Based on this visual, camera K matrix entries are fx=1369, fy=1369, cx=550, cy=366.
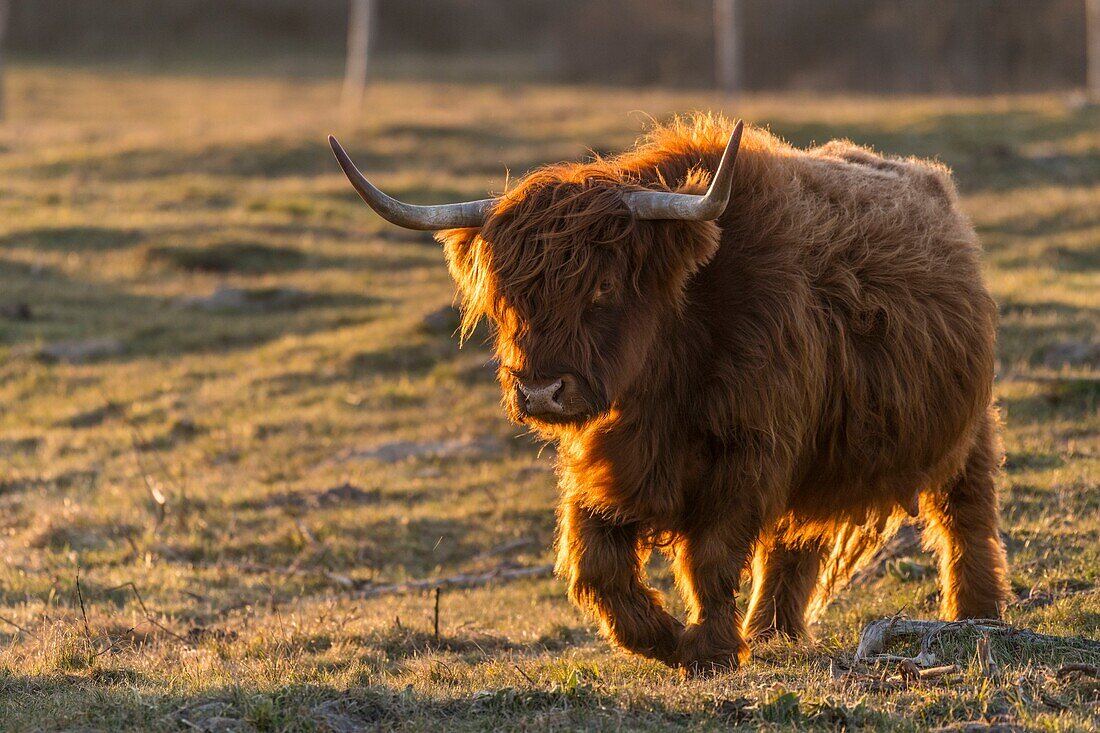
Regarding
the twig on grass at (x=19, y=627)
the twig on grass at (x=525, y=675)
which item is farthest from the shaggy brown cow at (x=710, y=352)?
the twig on grass at (x=19, y=627)

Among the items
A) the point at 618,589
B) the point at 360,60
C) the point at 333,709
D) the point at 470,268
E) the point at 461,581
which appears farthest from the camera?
the point at 360,60

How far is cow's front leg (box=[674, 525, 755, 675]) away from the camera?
20.8 feet

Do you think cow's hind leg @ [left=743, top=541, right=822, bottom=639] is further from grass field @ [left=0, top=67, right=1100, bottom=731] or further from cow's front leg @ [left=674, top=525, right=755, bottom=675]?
cow's front leg @ [left=674, top=525, right=755, bottom=675]

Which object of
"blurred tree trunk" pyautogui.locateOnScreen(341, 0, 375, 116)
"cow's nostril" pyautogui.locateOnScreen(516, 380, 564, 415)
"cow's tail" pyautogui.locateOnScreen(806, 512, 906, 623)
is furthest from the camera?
"blurred tree trunk" pyautogui.locateOnScreen(341, 0, 375, 116)

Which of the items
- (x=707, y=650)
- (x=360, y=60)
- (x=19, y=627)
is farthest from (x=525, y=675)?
(x=360, y=60)

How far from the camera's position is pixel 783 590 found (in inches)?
302

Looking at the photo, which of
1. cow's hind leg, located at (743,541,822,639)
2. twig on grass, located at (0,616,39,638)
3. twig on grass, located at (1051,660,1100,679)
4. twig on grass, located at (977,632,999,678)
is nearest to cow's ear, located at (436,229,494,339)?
cow's hind leg, located at (743,541,822,639)

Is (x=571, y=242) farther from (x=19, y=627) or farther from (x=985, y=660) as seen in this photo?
(x=19, y=627)

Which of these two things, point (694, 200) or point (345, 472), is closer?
point (694, 200)

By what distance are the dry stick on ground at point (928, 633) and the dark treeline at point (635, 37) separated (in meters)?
41.0

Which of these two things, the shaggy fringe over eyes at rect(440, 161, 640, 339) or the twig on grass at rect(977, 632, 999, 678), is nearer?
the twig on grass at rect(977, 632, 999, 678)

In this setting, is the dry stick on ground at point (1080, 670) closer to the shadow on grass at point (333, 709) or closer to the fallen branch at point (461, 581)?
the shadow on grass at point (333, 709)

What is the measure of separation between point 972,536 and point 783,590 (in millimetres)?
1101

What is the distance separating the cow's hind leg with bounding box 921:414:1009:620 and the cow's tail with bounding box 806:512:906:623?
267mm
